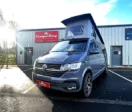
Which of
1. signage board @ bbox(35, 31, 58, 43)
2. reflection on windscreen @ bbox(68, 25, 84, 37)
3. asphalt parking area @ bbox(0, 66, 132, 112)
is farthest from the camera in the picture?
signage board @ bbox(35, 31, 58, 43)

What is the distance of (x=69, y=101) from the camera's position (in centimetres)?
455

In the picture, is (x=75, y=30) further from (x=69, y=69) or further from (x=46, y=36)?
(x=46, y=36)

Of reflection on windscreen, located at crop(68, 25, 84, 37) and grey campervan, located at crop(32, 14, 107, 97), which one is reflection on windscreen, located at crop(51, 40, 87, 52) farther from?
reflection on windscreen, located at crop(68, 25, 84, 37)

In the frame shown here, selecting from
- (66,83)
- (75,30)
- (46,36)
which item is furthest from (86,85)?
(46,36)

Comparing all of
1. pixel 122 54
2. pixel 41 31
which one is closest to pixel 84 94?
pixel 122 54

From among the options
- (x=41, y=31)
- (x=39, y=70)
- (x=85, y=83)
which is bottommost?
(x=85, y=83)

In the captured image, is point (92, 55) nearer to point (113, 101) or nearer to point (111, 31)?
point (113, 101)

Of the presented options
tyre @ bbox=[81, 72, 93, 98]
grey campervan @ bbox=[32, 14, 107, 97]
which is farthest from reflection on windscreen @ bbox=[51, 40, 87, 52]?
tyre @ bbox=[81, 72, 93, 98]

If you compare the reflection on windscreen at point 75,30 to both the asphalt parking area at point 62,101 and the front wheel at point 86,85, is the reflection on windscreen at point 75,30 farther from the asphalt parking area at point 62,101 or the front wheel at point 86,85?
the asphalt parking area at point 62,101

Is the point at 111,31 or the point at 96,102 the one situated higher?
the point at 111,31

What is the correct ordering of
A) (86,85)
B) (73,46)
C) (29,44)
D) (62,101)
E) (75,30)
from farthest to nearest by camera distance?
(29,44), (75,30), (73,46), (86,85), (62,101)

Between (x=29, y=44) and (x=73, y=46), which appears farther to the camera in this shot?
(x=29, y=44)

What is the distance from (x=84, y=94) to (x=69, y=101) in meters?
0.54

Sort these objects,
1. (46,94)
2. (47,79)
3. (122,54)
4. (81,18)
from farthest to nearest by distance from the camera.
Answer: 1. (122,54)
2. (81,18)
3. (46,94)
4. (47,79)
